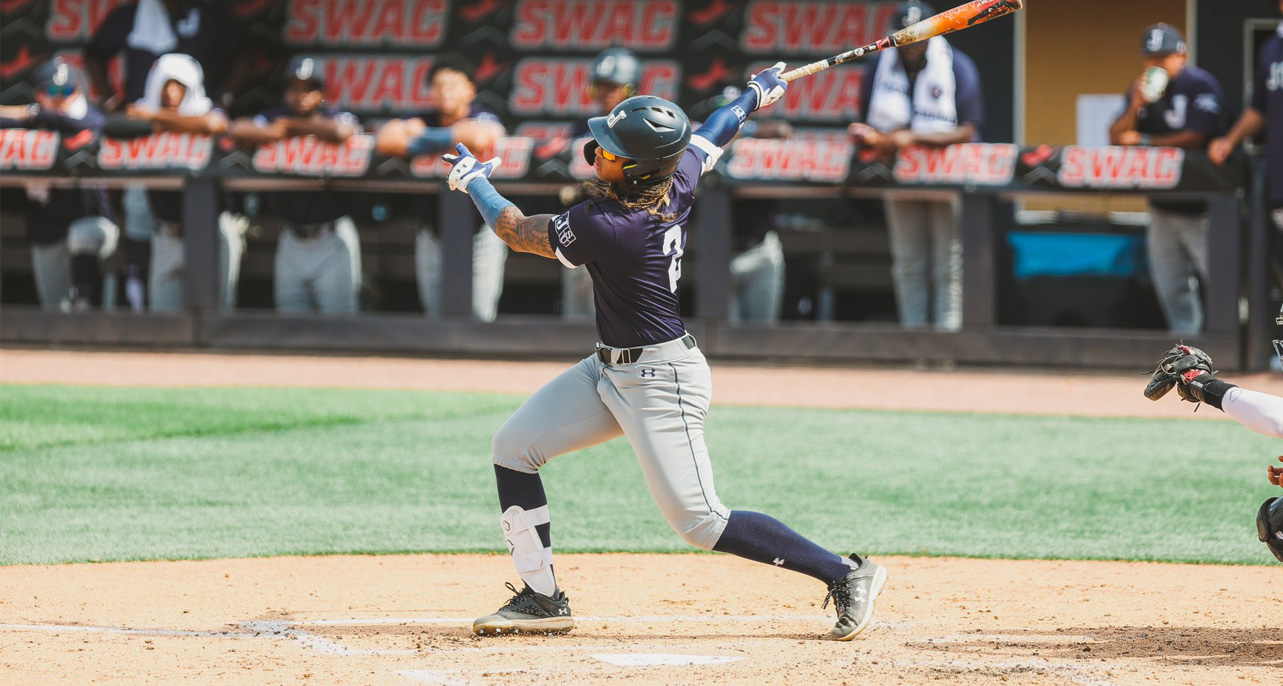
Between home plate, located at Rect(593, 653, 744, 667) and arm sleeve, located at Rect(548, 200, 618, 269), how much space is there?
102cm

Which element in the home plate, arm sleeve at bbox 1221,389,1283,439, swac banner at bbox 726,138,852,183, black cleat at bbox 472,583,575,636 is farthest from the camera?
Answer: swac banner at bbox 726,138,852,183

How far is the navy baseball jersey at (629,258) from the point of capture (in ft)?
13.8

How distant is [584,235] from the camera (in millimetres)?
4207

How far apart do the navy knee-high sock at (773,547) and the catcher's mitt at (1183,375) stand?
3.16ft

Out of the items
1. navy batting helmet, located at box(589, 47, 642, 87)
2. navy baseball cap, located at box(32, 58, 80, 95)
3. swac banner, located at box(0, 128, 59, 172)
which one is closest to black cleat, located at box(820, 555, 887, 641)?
navy batting helmet, located at box(589, 47, 642, 87)

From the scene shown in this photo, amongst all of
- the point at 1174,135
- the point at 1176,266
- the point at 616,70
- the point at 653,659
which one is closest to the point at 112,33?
the point at 616,70

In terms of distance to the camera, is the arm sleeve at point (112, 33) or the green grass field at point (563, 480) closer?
the green grass field at point (563, 480)

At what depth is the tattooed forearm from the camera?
431 centimetres

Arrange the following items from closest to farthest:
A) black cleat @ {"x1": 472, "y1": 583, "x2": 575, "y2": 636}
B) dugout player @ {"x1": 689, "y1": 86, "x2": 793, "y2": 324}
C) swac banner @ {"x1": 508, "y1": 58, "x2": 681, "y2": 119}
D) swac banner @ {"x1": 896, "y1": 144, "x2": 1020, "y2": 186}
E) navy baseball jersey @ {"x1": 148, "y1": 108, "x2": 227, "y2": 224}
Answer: black cleat @ {"x1": 472, "y1": 583, "x2": 575, "y2": 636} → swac banner @ {"x1": 896, "y1": 144, "x2": 1020, "y2": 186} → dugout player @ {"x1": 689, "y1": 86, "x2": 793, "y2": 324} → navy baseball jersey @ {"x1": 148, "y1": 108, "x2": 227, "y2": 224} → swac banner @ {"x1": 508, "y1": 58, "x2": 681, "y2": 119}

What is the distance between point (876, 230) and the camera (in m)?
10.8

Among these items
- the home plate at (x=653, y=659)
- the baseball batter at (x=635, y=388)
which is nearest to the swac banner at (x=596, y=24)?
the baseball batter at (x=635, y=388)

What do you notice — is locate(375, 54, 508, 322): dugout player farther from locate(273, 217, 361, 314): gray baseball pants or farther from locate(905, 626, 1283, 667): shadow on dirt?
locate(905, 626, 1283, 667): shadow on dirt

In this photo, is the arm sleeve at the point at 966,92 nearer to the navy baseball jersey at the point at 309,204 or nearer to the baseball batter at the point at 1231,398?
the navy baseball jersey at the point at 309,204

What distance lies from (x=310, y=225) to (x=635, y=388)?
7062 mm
